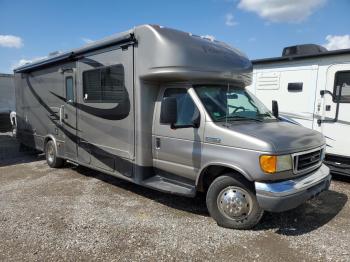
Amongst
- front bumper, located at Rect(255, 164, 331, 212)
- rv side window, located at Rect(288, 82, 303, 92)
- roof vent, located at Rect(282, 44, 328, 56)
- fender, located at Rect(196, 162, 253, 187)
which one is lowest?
front bumper, located at Rect(255, 164, 331, 212)

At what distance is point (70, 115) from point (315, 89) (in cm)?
570

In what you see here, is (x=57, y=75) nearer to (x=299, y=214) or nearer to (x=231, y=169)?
(x=231, y=169)

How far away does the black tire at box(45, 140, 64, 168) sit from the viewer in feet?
25.5

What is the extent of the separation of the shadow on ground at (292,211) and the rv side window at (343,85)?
2.06m

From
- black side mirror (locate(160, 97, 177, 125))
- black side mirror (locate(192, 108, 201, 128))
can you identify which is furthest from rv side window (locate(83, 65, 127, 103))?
black side mirror (locate(192, 108, 201, 128))

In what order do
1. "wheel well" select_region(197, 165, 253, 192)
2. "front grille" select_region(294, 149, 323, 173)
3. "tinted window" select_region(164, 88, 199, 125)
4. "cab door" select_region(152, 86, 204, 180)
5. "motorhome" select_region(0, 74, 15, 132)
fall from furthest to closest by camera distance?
1. "motorhome" select_region(0, 74, 15, 132)
2. "tinted window" select_region(164, 88, 199, 125)
3. "cab door" select_region(152, 86, 204, 180)
4. "wheel well" select_region(197, 165, 253, 192)
5. "front grille" select_region(294, 149, 323, 173)

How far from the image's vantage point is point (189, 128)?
4.64 metres

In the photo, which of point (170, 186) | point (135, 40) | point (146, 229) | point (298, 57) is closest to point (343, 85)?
point (298, 57)

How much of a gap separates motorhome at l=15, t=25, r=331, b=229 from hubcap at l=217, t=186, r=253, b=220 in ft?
0.05

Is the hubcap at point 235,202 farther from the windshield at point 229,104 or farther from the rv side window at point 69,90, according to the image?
the rv side window at point 69,90

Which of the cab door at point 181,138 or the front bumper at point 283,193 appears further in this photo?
the cab door at point 181,138

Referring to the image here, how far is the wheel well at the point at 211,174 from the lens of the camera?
167 inches

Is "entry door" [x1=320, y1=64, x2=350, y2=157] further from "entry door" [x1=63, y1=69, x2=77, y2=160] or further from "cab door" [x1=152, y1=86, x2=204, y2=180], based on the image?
"entry door" [x1=63, y1=69, x2=77, y2=160]

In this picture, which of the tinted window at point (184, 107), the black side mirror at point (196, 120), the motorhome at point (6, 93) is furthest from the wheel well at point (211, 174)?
the motorhome at point (6, 93)
